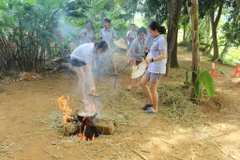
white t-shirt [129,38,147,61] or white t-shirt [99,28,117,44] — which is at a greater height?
white t-shirt [99,28,117,44]

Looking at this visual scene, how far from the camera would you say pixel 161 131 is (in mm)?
3477

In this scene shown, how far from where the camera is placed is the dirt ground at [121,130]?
2852 millimetres

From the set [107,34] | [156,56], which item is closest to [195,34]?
[156,56]

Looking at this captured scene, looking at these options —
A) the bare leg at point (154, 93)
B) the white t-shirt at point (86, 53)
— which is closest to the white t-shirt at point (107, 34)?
the white t-shirt at point (86, 53)

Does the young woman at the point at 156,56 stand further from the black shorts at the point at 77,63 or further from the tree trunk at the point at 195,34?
the black shorts at the point at 77,63

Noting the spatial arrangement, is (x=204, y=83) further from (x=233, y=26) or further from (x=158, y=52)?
(x=233, y=26)

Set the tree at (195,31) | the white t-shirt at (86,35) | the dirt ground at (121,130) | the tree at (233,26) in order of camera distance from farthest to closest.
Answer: the tree at (233,26) < the white t-shirt at (86,35) < the tree at (195,31) < the dirt ground at (121,130)

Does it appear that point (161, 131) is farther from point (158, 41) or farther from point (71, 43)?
point (71, 43)

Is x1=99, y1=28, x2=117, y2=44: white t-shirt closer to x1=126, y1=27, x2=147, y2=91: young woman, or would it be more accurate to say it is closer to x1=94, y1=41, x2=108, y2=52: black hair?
x1=126, y1=27, x2=147, y2=91: young woman

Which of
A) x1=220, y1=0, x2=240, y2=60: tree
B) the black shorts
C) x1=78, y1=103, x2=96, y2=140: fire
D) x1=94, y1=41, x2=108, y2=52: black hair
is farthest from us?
x1=220, y1=0, x2=240, y2=60: tree

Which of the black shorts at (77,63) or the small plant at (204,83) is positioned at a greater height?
the black shorts at (77,63)

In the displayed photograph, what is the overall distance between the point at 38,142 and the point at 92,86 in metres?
1.99

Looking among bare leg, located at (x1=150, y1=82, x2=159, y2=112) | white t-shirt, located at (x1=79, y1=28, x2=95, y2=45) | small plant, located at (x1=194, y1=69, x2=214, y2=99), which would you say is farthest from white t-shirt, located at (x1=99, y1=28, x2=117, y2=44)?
small plant, located at (x1=194, y1=69, x2=214, y2=99)

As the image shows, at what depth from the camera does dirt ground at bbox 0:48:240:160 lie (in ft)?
9.36
